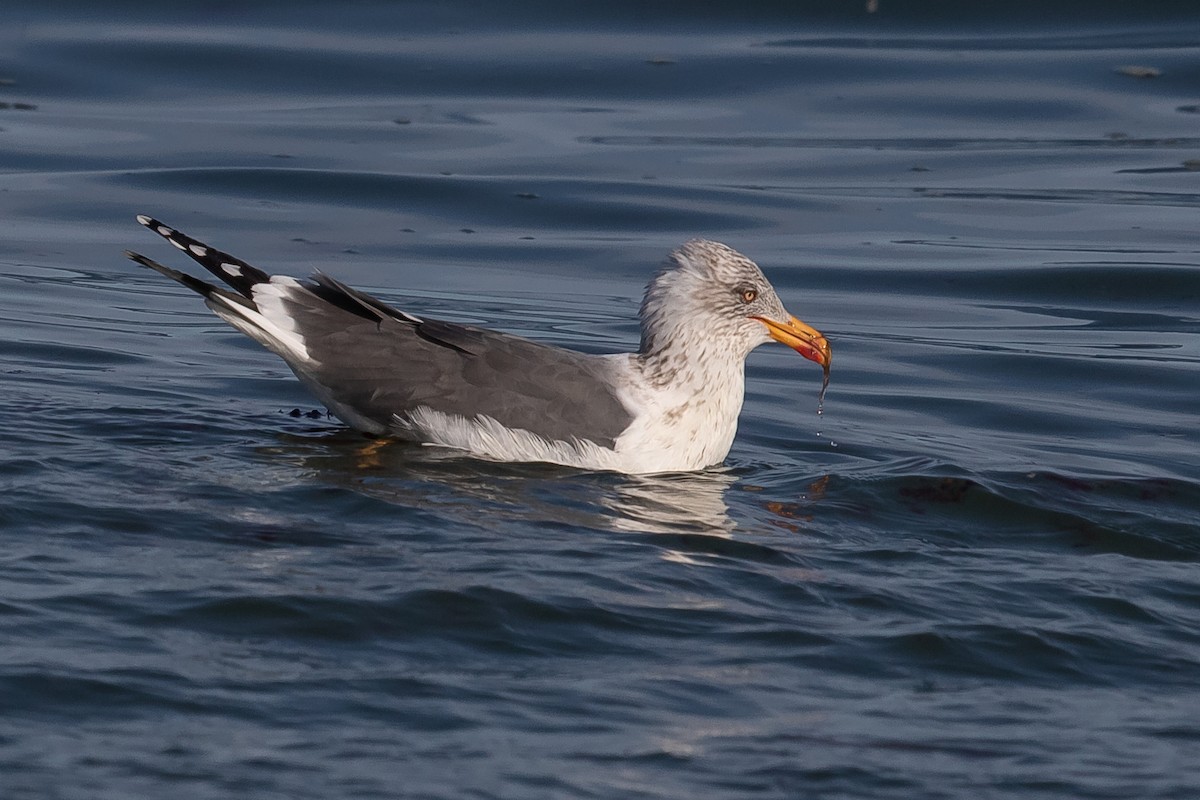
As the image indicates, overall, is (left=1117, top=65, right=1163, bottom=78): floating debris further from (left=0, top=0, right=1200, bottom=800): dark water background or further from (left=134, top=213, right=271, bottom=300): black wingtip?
(left=134, top=213, right=271, bottom=300): black wingtip

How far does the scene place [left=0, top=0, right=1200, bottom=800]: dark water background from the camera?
15.7 feet

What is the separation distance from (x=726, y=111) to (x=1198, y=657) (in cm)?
1283

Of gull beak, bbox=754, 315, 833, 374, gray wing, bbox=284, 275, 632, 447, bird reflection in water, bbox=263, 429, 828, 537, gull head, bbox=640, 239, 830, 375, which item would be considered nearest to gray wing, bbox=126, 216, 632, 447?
gray wing, bbox=284, 275, 632, 447

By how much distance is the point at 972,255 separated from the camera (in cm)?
1397

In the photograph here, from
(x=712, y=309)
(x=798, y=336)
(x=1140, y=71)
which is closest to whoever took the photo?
(x=712, y=309)

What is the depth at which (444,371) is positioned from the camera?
25.4ft

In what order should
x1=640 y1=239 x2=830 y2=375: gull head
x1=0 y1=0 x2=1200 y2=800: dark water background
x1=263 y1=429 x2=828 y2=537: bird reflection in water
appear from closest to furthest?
x1=0 y1=0 x2=1200 y2=800: dark water background
x1=263 y1=429 x2=828 y2=537: bird reflection in water
x1=640 y1=239 x2=830 y2=375: gull head

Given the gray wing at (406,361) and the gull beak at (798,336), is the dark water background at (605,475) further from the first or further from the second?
the gull beak at (798,336)

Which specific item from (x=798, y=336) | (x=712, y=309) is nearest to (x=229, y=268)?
(x=712, y=309)

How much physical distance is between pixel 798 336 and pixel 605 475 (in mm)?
1189

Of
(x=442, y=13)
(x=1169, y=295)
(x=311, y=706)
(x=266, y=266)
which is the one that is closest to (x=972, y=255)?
(x=1169, y=295)

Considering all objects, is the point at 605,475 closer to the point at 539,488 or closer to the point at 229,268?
the point at 539,488

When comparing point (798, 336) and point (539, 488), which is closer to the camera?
point (539, 488)

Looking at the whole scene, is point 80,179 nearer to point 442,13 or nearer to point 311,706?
point 442,13
